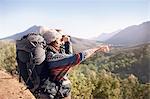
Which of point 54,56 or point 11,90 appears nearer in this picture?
point 54,56

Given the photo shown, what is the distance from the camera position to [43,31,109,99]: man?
3.74 meters

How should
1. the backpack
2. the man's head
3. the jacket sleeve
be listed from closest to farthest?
the jacket sleeve < the backpack < the man's head

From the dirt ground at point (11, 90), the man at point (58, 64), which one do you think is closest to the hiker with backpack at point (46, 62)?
the man at point (58, 64)

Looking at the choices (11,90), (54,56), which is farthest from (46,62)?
(11,90)

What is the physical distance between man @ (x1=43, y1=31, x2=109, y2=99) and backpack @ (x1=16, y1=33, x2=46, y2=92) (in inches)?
3.4

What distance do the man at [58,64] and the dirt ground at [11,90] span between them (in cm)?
1136

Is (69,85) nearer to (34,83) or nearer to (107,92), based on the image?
(34,83)

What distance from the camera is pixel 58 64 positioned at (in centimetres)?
378

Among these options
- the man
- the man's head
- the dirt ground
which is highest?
the man's head

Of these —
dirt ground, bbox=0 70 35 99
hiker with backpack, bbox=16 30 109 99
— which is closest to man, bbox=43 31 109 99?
hiker with backpack, bbox=16 30 109 99

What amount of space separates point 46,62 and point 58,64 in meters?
0.14

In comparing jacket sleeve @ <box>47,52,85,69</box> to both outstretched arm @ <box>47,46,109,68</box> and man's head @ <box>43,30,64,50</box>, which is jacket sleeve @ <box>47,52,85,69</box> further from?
man's head @ <box>43,30,64,50</box>

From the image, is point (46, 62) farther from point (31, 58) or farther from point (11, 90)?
point (11, 90)

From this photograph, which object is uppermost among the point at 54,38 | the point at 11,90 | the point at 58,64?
the point at 54,38
